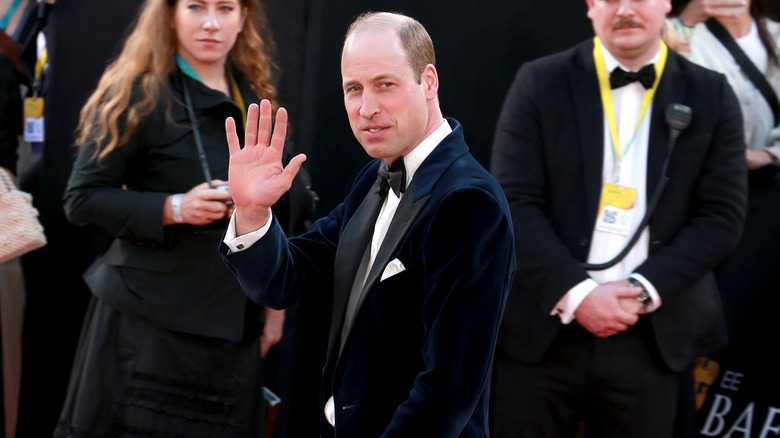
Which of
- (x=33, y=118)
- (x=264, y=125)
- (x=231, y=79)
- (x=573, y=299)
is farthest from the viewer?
(x=33, y=118)

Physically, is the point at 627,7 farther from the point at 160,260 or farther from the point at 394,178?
the point at 160,260

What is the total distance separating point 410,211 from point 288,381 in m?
2.40

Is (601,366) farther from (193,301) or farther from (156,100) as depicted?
(156,100)

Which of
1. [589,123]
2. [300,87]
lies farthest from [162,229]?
[589,123]

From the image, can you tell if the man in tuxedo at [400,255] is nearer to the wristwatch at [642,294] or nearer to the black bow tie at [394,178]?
the black bow tie at [394,178]

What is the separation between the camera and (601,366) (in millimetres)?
3799

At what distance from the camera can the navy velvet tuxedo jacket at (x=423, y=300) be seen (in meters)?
2.41

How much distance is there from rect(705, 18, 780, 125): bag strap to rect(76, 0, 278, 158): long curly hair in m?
1.78

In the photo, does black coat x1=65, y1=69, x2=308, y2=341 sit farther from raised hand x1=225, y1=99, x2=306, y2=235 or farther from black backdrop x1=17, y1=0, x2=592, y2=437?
raised hand x1=225, y1=99, x2=306, y2=235

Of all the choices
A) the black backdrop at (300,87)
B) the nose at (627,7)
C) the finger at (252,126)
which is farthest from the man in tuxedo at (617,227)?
the finger at (252,126)

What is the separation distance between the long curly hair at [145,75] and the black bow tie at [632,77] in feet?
4.17

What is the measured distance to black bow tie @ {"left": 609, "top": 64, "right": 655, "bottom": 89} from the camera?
3.86 metres

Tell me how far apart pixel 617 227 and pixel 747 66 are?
1116 mm

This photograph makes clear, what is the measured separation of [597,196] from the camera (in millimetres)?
3820
